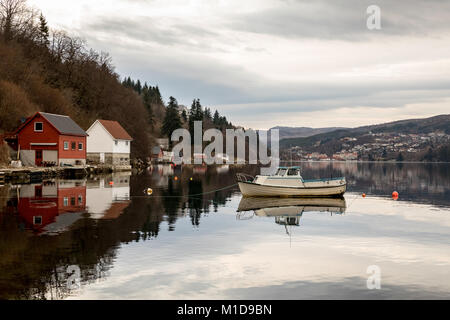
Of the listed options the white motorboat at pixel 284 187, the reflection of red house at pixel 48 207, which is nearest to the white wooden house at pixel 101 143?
the reflection of red house at pixel 48 207

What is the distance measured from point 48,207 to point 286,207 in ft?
53.5

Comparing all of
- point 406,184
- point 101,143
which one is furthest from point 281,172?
point 101,143

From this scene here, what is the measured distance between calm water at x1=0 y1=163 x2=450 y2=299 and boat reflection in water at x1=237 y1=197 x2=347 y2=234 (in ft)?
0.61

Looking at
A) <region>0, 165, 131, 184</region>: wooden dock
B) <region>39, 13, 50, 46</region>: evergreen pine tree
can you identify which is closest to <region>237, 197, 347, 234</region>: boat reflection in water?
<region>0, 165, 131, 184</region>: wooden dock

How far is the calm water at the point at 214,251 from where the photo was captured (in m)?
12.6

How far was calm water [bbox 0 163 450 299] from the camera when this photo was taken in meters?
12.6

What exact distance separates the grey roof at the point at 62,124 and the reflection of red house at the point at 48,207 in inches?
1068

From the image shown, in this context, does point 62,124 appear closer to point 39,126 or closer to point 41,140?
point 39,126

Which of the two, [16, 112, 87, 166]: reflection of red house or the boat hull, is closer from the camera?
the boat hull

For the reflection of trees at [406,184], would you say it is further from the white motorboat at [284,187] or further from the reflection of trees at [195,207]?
the reflection of trees at [195,207]

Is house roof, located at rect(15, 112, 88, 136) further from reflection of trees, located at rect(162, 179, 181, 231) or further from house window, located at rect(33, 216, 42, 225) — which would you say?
house window, located at rect(33, 216, 42, 225)

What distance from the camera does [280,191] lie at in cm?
3859
